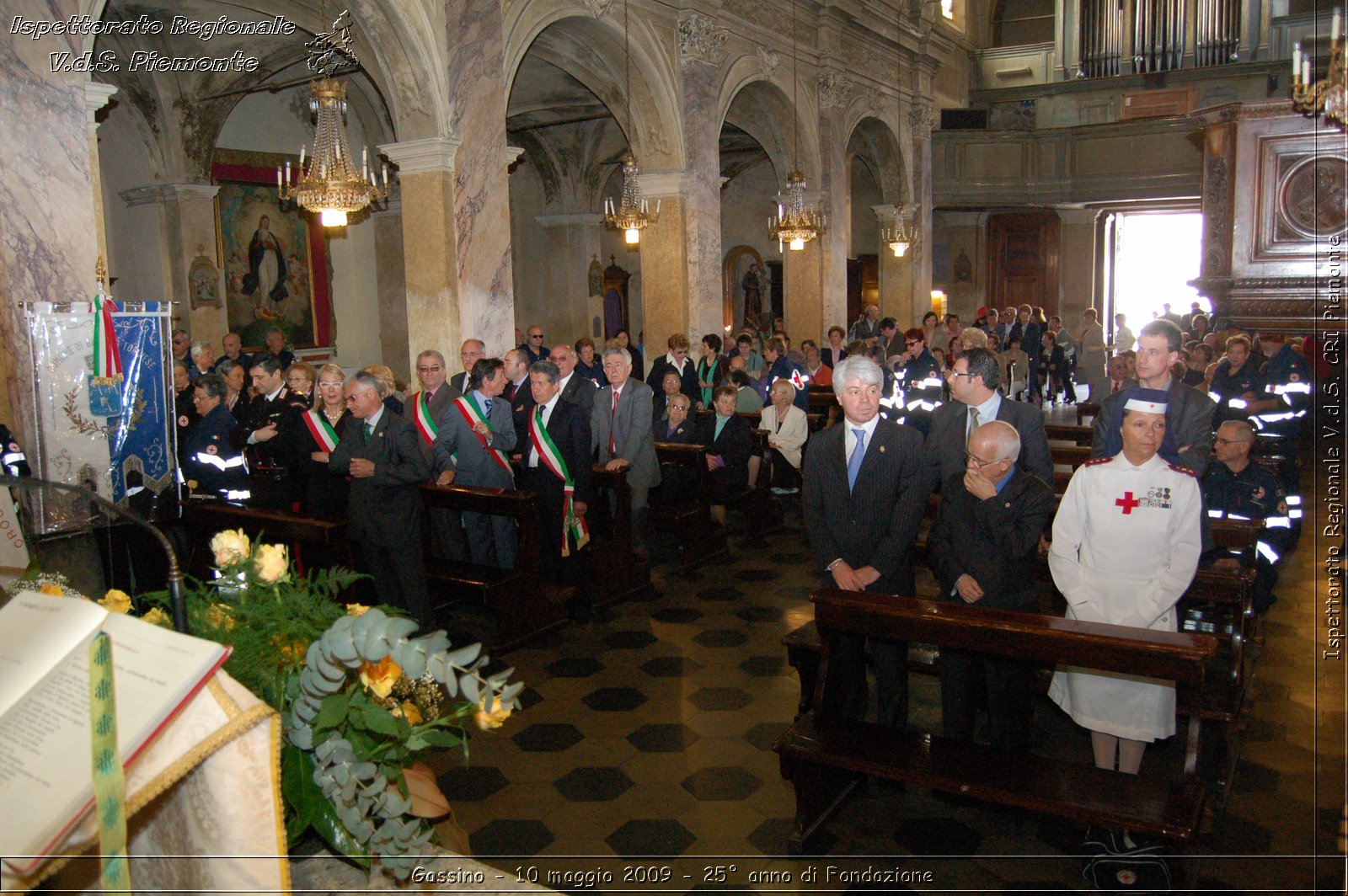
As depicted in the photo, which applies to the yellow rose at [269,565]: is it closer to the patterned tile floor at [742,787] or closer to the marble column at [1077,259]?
the patterned tile floor at [742,787]

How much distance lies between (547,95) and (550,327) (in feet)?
18.7

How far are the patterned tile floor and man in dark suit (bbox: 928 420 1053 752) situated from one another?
1.31ft

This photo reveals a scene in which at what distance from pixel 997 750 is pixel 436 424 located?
4.76m

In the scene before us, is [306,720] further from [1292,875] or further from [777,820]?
[1292,875]

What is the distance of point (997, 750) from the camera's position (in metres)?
3.55

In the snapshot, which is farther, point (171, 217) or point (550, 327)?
point (550, 327)

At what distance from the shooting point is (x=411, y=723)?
2121mm

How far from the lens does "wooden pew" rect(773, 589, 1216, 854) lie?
3.16 metres

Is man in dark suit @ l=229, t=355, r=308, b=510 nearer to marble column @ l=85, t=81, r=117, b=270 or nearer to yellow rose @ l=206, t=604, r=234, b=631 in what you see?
marble column @ l=85, t=81, r=117, b=270

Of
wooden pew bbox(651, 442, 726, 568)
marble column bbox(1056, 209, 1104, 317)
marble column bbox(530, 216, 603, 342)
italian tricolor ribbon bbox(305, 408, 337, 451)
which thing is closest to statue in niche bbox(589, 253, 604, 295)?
marble column bbox(530, 216, 603, 342)

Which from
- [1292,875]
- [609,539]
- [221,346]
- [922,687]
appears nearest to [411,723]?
[1292,875]

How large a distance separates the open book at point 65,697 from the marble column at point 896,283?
1771cm

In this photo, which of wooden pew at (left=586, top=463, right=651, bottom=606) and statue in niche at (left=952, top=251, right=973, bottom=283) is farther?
statue in niche at (left=952, top=251, right=973, bottom=283)

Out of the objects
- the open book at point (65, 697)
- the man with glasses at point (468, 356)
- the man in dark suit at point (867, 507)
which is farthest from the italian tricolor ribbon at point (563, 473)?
the open book at point (65, 697)
